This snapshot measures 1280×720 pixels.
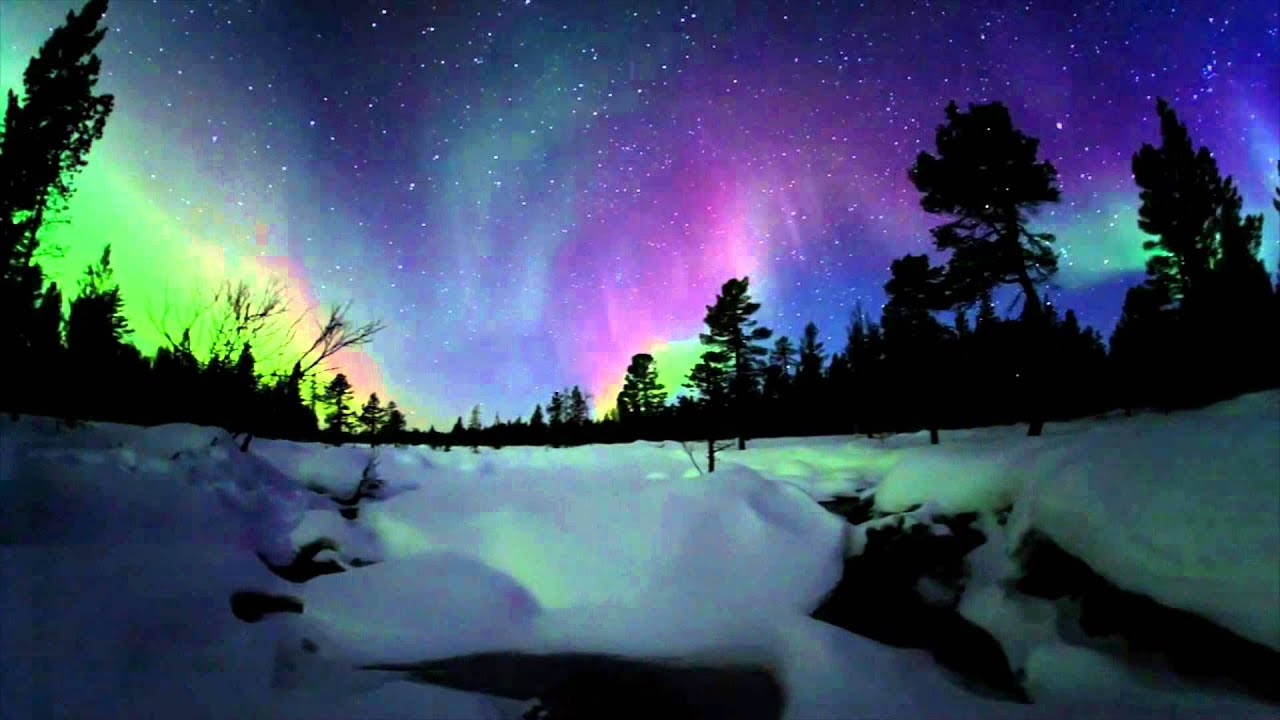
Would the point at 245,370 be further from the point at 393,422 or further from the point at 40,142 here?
the point at 393,422

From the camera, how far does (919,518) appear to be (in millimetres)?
7723

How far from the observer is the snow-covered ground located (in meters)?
4.18

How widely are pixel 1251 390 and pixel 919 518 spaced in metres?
29.8

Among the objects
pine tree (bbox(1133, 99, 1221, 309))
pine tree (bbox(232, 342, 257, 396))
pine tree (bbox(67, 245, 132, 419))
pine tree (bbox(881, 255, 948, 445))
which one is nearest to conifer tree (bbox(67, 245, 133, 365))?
pine tree (bbox(67, 245, 132, 419))

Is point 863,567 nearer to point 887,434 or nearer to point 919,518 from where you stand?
point 919,518

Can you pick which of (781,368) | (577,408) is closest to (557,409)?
(577,408)

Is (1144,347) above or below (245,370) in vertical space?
above

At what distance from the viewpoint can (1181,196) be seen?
24.2m

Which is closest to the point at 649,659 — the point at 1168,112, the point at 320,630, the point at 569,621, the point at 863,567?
the point at 569,621

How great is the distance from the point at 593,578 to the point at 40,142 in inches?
885

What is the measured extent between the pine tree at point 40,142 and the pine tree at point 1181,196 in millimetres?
43311

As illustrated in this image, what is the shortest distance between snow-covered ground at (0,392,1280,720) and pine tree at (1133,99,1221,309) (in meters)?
26.9

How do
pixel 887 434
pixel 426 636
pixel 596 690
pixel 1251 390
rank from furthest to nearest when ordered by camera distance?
pixel 887 434
pixel 1251 390
pixel 426 636
pixel 596 690

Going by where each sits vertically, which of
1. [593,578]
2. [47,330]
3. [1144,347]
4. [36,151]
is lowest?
[593,578]
